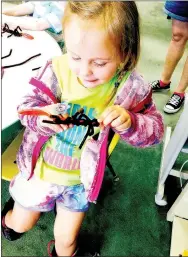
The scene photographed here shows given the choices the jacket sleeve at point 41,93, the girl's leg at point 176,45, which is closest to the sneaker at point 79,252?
the jacket sleeve at point 41,93

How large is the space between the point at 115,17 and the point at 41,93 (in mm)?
176

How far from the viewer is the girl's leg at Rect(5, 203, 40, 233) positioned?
1.99 feet

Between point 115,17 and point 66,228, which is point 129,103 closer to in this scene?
point 115,17

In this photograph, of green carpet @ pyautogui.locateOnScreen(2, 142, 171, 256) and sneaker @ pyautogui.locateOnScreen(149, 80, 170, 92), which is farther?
sneaker @ pyautogui.locateOnScreen(149, 80, 170, 92)

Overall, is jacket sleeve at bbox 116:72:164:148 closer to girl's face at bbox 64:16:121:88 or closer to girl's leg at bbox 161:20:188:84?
girl's face at bbox 64:16:121:88

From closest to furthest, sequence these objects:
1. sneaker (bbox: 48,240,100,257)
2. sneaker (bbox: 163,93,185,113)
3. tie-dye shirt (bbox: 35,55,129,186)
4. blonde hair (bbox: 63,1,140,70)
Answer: blonde hair (bbox: 63,1,140,70) < tie-dye shirt (bbox: 35,55,129,186) < sneaker (bbox: 48,240,100,257) < sneaker (bbox: 163,93,185,113)

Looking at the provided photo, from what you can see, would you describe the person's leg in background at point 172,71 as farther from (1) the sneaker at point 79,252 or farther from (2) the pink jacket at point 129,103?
(1) the sneaker at point 79,252

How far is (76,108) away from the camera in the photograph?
49 cm

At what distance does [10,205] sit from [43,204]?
0.16 meters

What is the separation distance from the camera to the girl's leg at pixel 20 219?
61 centimetres

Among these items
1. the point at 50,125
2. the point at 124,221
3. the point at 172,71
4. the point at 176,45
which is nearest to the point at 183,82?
the point at 172,71

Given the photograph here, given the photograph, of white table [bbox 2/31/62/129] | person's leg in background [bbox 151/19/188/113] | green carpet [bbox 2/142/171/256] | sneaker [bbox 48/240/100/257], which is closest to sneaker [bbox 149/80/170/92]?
person's leg in background [bbox 151/19/188/113]

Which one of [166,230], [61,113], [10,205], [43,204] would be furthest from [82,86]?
[166,230]

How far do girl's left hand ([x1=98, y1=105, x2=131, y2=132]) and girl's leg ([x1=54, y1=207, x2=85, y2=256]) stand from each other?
238 millimetres
